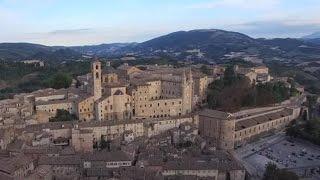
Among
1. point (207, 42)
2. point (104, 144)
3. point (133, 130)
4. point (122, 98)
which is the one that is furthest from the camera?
point (207, 42)

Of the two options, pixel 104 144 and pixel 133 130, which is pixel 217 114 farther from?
pixel 104 144

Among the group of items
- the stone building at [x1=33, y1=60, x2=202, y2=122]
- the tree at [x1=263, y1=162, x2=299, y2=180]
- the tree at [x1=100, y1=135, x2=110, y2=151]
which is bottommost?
the tree at [x1=263, y1=162, x2=299, y2=180]

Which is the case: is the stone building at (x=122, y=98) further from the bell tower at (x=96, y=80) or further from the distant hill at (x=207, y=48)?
the distant hill at (x=207, y=48)

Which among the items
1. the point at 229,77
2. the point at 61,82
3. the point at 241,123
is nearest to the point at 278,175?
the point at 241,123

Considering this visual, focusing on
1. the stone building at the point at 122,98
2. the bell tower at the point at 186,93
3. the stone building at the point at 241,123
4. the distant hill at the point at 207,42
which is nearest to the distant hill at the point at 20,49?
the distant hill at the point at 207,42

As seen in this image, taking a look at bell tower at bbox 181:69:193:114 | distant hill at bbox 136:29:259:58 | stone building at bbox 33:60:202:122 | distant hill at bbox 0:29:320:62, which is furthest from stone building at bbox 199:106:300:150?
distant hill at bbox 136:29:259:58

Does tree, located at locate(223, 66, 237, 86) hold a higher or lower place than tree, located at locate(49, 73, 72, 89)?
higher

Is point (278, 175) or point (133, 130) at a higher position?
point (133, 130)

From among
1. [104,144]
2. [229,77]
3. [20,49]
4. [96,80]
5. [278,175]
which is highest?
[96,80]

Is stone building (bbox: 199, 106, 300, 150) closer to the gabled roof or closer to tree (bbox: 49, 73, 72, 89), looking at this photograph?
the gabled roof
